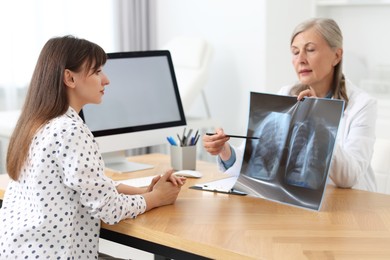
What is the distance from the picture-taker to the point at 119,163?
255 cm

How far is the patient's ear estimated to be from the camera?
1833mm

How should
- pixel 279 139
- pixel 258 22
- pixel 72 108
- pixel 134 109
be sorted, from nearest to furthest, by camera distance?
1. pixel 72 108
2. pixel 279 139
3. pixel 134 109
4. pixel 258 22

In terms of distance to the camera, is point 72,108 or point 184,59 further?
point 184,59

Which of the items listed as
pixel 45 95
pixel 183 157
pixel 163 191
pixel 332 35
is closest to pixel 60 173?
pixel 45 95

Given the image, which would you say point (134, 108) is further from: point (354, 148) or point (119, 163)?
point (354, 148)

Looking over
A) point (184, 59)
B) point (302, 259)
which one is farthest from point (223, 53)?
point (302, 259)

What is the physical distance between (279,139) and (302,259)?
58cm

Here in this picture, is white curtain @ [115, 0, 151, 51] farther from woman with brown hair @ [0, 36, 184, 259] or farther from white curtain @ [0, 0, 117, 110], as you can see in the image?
woman with brown hair @ [0, 36, 184, 259]

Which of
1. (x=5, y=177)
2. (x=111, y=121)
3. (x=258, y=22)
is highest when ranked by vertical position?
(x=258, y=22)

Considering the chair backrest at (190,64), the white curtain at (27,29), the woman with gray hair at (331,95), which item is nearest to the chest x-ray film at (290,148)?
the woman with gray hair at (331,95)

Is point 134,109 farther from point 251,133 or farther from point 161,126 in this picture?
point 251,133

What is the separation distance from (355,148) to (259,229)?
0.61 meters

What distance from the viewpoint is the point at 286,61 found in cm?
431

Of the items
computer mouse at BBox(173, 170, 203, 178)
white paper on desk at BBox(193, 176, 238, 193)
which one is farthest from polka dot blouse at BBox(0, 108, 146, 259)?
computer mouse at BBox(173, 170, 203, 178)
